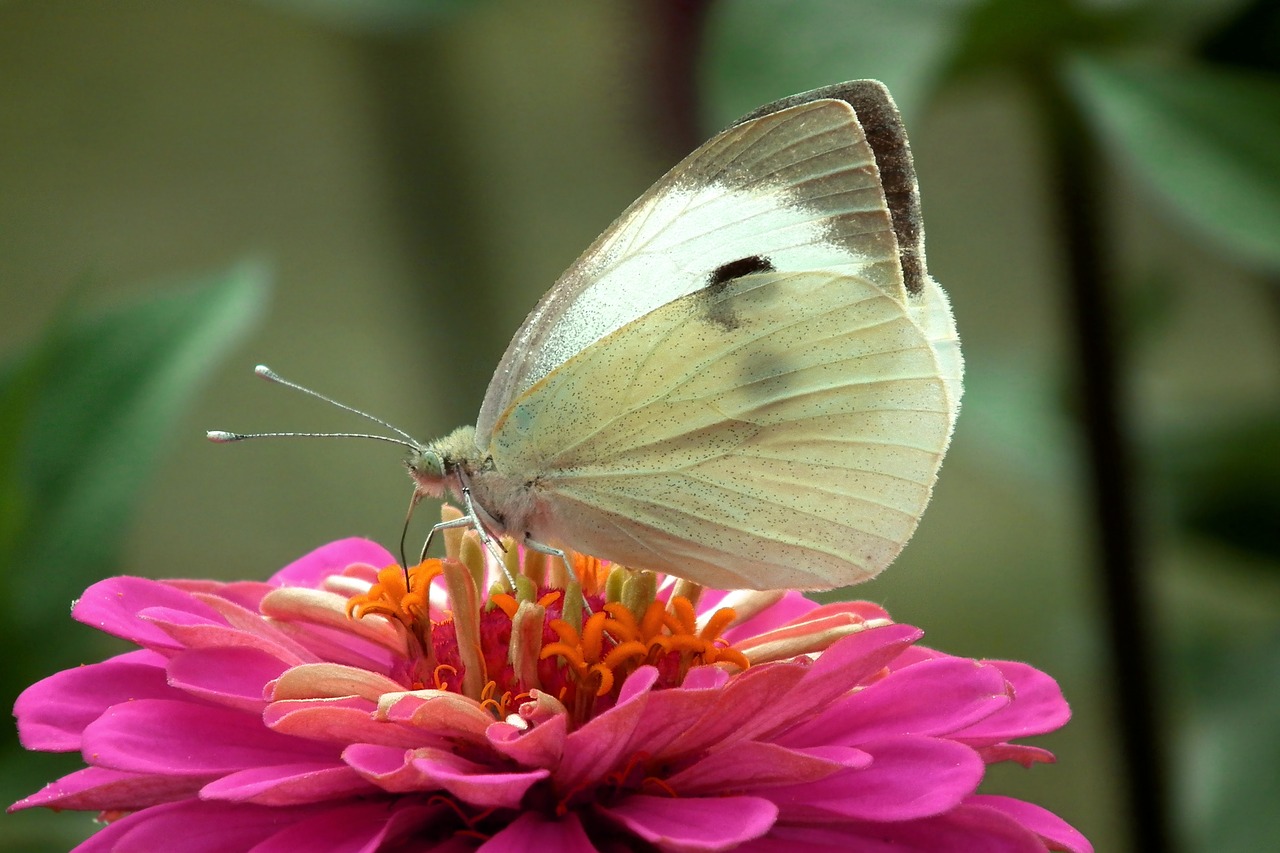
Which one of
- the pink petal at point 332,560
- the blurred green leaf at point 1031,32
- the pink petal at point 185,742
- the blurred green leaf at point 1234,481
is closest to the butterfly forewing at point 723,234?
the pink petal at point 332,560

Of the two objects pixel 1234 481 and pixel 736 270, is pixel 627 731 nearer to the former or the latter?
pixel 736 270

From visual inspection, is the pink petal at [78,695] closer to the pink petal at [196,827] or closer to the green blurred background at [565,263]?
the pink petal at [196,827]

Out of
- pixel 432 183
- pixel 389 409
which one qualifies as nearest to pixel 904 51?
pixel 432 183

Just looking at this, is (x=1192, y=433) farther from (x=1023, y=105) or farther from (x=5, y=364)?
(x=5, y=364)

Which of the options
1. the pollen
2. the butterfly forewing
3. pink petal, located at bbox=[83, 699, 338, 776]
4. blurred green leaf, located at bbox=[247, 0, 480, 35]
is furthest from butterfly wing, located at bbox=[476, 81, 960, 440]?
blurred green leaf, located at bbox=[247, 0, 480, 35]

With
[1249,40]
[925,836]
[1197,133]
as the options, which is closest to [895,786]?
[925,836]

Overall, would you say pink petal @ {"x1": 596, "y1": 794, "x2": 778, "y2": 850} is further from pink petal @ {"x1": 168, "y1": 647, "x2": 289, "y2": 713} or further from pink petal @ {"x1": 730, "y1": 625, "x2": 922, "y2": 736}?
pink petal @ {"x1": 168, "y1": 647, "x2": 289, "y2": 713}
